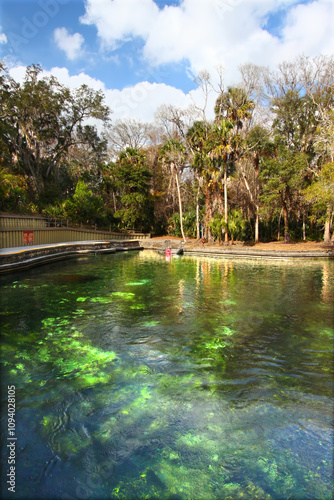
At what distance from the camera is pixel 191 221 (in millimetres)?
31078

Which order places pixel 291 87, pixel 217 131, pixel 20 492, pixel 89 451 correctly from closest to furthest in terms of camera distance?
1. pixel 20 492
2. pixel 89 451
3. pixel 217 131
4. pixel 291 87

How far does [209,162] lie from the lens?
74.1 ft

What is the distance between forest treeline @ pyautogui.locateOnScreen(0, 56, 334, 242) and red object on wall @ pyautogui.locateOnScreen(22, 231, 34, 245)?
10.1 ft

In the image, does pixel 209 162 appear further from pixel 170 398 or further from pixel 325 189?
pixel 170 398

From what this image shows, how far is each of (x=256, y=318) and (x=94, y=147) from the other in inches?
1234

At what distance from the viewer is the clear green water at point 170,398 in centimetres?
266

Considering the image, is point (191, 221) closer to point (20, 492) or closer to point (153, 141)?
point (153, 141)

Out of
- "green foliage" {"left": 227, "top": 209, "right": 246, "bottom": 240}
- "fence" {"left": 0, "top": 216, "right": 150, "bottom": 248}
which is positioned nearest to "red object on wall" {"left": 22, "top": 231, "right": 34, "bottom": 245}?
"fence" {"left": 0, "top": 216, "right": 150, "bottom": 248}

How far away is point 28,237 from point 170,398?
16840mm

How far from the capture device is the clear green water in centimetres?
266

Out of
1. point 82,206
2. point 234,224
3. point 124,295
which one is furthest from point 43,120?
point 124,295

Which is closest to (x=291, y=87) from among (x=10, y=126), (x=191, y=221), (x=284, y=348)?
(x=191, y=221)

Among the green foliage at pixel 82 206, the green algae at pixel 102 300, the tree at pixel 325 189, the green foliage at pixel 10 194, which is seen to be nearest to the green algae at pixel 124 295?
the green algae at pixel 102 300

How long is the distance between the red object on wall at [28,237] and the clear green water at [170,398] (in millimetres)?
10561
